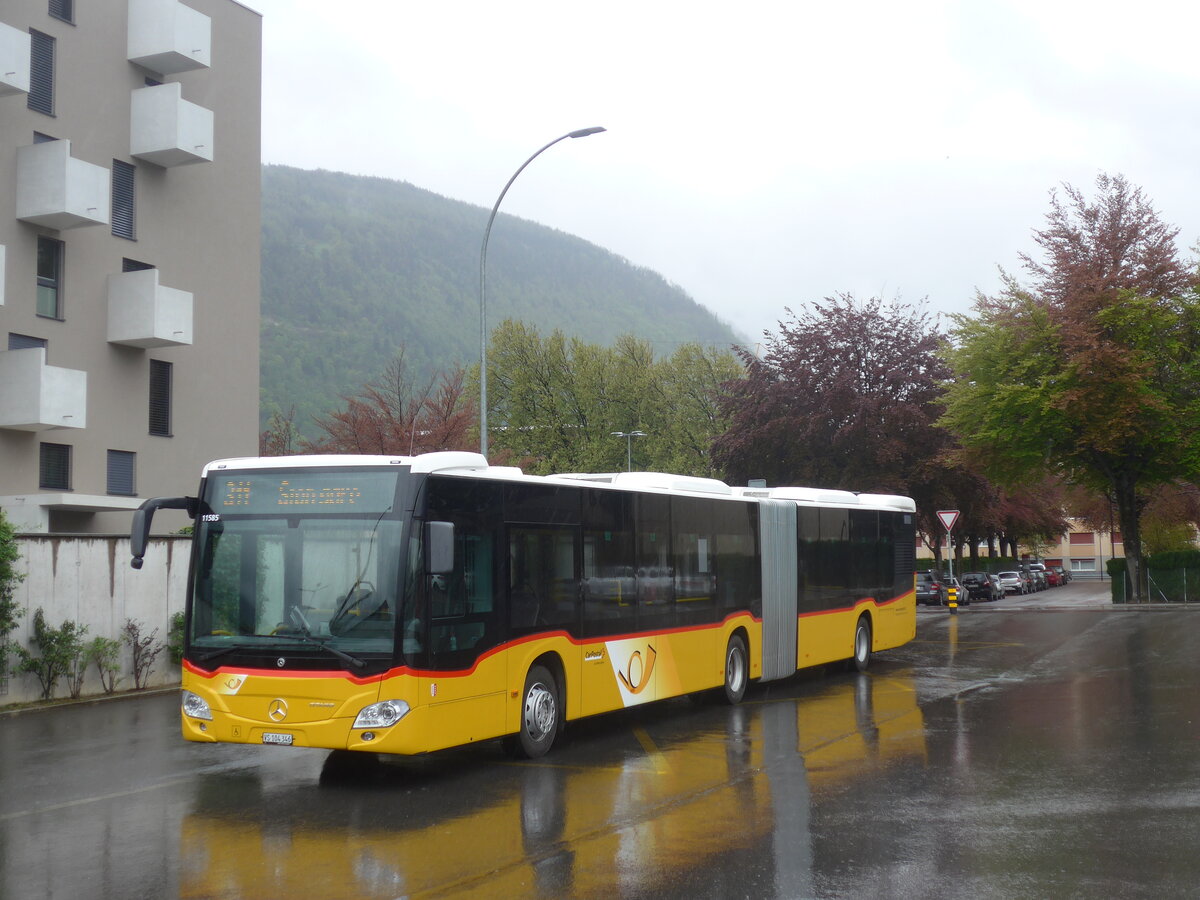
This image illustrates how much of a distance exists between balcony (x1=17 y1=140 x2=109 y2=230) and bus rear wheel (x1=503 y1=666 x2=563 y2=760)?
18072mm

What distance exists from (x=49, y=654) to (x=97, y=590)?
1314mm

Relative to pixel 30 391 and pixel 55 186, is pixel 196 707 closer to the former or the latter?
pixel 30 391

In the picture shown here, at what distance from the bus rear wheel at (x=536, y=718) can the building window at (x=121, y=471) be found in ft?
61.8

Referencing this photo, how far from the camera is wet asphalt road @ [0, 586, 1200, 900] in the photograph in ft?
23.6

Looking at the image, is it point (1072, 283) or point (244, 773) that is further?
point (1072, 283)

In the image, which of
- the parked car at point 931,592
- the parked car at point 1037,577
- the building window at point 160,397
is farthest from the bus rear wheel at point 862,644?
the parked car at point 1037,577

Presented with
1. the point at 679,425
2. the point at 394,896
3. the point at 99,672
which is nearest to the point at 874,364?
the point at 679,425

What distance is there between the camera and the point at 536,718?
11.7 metres

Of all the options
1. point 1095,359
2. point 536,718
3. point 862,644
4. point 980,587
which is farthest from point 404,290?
point 536,718

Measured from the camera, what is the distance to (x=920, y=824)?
8.52m

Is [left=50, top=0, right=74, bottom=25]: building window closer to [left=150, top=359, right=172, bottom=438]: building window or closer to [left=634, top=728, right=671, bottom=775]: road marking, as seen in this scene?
[left=150, top=359, right=172, bottom=438]: building window

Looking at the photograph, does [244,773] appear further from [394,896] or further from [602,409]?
[602,409]

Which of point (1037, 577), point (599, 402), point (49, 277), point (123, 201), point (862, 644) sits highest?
point (599, 402)

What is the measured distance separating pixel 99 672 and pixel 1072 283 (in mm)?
30881
